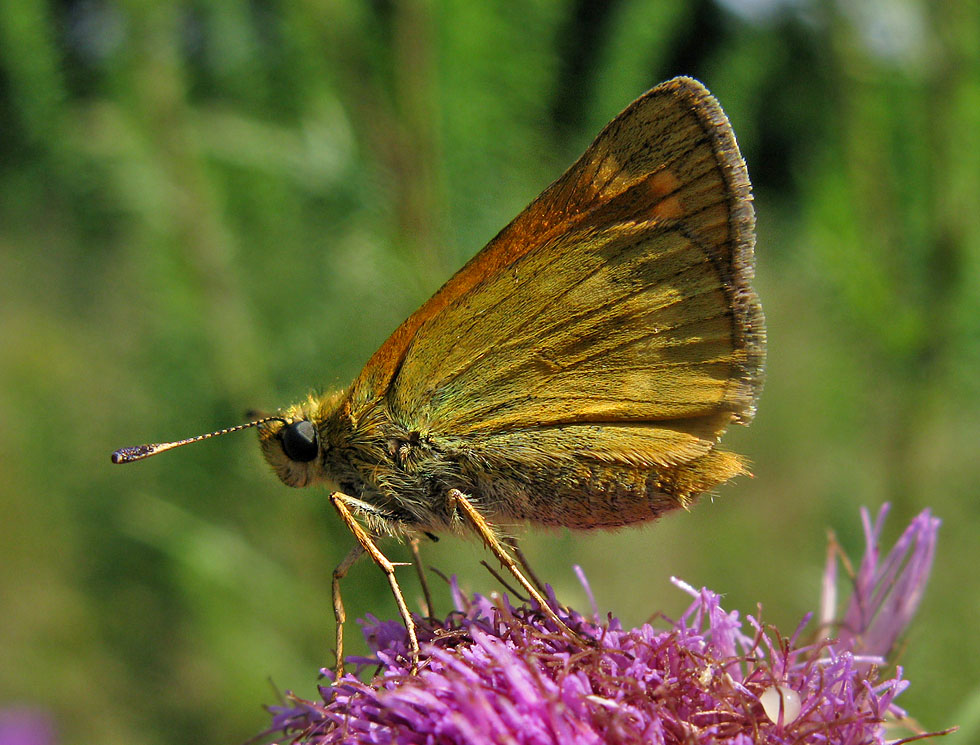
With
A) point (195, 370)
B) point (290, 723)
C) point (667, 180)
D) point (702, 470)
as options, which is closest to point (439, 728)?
point (290, 723)

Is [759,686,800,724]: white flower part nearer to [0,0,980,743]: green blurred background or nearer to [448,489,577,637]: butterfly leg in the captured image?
[448,489,577,637]: butterfly leg

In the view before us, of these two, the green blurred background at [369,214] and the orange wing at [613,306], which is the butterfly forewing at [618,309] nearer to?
the orange wing at [613,306]

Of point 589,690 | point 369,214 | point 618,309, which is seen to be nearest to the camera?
point 589,690

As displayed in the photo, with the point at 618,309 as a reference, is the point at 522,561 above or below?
below

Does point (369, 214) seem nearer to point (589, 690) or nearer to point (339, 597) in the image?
point (339, 597)

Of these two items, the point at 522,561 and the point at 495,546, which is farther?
the point at 522,561

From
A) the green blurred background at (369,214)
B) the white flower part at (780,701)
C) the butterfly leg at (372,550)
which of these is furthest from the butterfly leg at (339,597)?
the green blurred background at (369,214)

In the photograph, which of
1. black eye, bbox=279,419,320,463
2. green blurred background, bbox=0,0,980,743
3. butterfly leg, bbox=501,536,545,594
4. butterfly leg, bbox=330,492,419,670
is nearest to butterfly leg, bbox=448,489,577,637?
butterfly leg, bbox=501,536,545,594

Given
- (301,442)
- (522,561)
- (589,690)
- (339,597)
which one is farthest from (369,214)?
(589,690)
